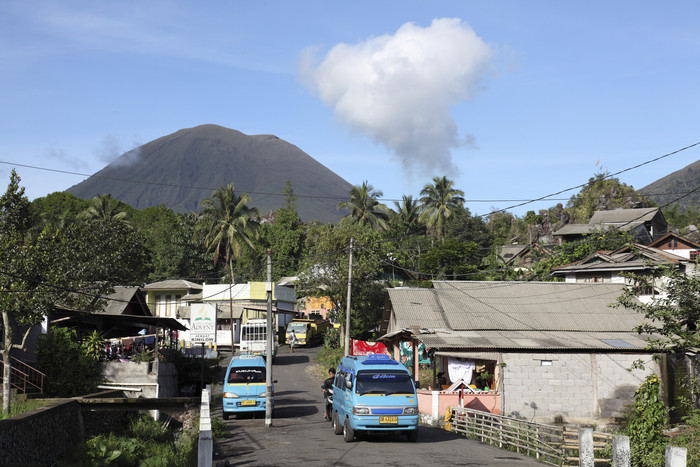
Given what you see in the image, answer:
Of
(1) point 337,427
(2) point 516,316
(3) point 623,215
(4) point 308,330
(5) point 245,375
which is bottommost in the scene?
(1) point 337,427

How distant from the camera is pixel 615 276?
5034cm

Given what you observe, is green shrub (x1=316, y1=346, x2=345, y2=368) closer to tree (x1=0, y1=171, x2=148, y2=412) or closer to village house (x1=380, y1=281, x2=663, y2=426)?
village house (x1=380, y1=281, x2=663, y2=426)

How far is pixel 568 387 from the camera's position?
99.8ft

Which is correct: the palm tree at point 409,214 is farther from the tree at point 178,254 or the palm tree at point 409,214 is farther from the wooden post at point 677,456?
the wooden post at point 677,456

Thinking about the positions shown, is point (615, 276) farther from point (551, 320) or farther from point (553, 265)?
point (551, 320)

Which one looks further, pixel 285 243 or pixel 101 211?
pixel 285 243

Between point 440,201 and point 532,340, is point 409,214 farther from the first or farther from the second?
point 532,340

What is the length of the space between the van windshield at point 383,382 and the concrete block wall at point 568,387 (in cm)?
1147

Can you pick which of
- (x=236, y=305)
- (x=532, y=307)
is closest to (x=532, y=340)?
(x=532, y=307)

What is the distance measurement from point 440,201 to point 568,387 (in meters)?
55.7

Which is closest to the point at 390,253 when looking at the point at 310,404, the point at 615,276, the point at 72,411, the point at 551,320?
the point at 615,276

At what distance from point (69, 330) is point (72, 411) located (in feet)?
25.2

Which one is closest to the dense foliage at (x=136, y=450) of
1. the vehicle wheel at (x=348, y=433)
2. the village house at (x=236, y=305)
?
Result: the vehicle wheel at (x=348, y=433)

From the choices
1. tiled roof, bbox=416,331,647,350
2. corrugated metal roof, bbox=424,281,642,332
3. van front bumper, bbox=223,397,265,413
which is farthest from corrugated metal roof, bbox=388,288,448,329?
van front bumper, bbox=223,397,265,413
